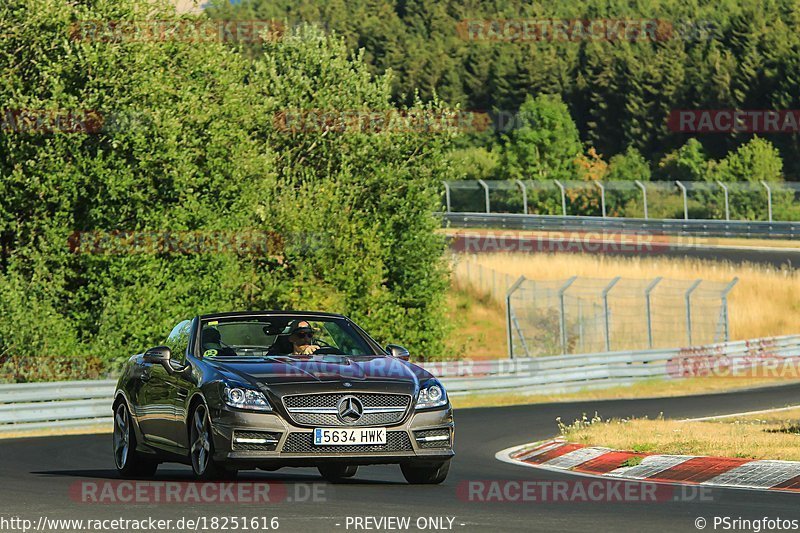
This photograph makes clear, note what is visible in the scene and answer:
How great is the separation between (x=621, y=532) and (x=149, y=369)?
229 inches

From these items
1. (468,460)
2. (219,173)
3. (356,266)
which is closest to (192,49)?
(219,173)

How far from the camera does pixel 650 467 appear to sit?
1363cm

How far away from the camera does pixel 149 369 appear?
13148mm

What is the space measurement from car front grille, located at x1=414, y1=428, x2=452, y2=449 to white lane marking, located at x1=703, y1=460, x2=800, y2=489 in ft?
8.25

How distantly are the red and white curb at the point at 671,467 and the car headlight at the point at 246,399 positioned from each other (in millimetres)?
3817

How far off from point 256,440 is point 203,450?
0.74m

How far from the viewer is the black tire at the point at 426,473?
39.3 ft

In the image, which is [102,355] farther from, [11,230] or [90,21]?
[90,21]

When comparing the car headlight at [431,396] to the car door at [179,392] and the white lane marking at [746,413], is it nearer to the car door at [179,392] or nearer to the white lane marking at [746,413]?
the car door at [179,392]

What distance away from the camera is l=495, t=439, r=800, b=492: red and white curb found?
1231 centimetres

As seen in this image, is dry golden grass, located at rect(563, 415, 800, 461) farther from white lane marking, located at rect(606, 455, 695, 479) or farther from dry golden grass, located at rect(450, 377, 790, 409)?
dry golden grass, located at rect(450, 377, 790, 409)

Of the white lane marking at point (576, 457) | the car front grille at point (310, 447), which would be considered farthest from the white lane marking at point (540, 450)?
the car front grille at point (310, 447)

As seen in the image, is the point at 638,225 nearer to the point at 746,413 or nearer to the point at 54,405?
the point at 746,413

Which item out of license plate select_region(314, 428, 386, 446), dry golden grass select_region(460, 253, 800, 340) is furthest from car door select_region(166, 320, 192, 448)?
→ dry golden grass select_region(460, 253, 800, 340)
